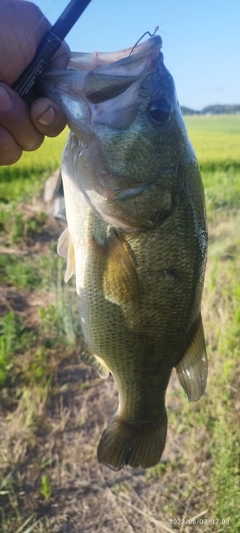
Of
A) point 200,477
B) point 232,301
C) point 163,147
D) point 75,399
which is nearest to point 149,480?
point 200,477

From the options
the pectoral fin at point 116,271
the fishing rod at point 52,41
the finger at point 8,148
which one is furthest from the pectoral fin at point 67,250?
the fishing rod at point 52,41

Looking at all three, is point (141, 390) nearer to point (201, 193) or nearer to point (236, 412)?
point (201, 193)

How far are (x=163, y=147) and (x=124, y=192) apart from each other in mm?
188

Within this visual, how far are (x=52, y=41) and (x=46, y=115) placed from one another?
7.9 inches

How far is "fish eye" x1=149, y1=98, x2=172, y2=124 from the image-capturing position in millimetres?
1504

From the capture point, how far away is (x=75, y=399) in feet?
12.7

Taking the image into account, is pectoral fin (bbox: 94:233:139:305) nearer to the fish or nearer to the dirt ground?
the fish

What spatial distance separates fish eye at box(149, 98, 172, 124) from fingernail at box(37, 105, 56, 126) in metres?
0.31

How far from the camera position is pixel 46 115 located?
56.4 inches

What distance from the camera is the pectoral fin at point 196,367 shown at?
70.4 inches

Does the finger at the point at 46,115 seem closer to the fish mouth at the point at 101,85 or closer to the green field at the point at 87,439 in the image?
the fish mouth at the point at 101,85

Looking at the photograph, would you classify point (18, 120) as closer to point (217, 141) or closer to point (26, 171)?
point (26, 171)

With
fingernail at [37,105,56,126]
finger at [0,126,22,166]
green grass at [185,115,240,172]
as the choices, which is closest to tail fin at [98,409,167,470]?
finger at [0,126,22,166]

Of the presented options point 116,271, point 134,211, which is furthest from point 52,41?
point 116,271
